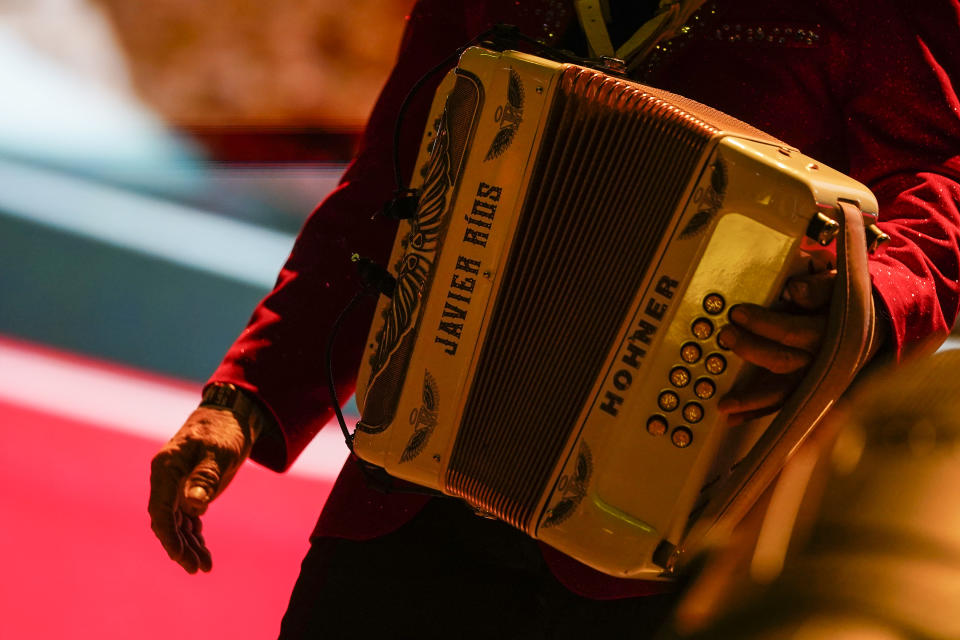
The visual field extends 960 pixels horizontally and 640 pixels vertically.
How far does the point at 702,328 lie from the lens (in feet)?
2.97

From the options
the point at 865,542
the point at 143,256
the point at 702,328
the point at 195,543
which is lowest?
the point at 143,256

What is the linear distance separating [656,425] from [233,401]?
0.56 m

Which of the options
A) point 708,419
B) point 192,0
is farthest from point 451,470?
point 192,0

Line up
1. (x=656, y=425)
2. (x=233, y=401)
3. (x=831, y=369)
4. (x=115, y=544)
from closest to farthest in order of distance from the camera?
(x=831, y=369), (x=656, y=425), (x=233, y=401), (x=115, y=544)

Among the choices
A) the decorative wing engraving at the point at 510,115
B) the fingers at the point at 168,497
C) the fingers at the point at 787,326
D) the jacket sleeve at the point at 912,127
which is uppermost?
the jacket sleeve at the point at 912,127

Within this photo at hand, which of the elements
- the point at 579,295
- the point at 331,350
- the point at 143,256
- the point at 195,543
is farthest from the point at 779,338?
the point at 143,256

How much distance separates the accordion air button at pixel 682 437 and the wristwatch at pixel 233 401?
1.85 feet

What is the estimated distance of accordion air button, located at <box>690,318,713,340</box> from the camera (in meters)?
0.90

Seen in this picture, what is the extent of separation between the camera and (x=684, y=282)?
91cm

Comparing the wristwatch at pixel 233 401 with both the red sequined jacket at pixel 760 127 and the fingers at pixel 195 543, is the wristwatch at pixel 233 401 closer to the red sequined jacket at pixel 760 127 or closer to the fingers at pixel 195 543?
the red sequined jacket at pixel 760 127

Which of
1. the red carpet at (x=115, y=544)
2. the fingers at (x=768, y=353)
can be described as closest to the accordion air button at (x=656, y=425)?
the fingers at (x=768, y=353)

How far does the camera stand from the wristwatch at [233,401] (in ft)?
3.89

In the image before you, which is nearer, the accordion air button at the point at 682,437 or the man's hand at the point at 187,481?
the accordion air button at the point at 682,437

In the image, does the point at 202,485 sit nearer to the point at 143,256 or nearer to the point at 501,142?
the point at 501,142
